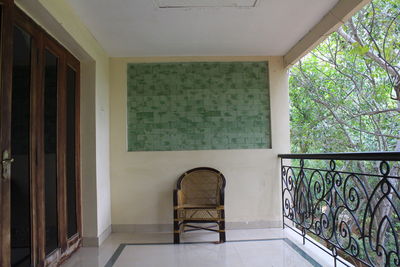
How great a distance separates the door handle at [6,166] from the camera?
5.50ft

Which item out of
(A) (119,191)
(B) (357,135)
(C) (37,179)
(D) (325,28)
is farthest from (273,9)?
(B) (357,135)

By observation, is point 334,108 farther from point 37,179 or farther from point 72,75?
point 37,179

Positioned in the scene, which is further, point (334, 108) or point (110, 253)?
point (334, 108)

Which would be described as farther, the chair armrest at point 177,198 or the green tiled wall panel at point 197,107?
the green tiled wall panel at point 197,107

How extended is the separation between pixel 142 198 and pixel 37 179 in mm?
1655

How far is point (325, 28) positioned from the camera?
2.81 metres

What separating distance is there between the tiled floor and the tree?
196cm

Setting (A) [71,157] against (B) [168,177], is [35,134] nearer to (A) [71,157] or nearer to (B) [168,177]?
(A) [71,157]

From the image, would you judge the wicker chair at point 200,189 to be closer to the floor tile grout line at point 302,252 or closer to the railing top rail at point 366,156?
the floor tile grout line at point 302,252

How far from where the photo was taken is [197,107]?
12.4 feet

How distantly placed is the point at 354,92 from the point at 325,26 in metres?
2.26

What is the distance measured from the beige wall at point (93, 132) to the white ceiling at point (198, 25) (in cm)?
21

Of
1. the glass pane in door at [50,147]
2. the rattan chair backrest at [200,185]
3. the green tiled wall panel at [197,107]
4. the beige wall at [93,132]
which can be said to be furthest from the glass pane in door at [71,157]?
the rattan chair backrest at [200,185]

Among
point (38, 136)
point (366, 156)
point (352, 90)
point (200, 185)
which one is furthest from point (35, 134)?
point (352, 90)
